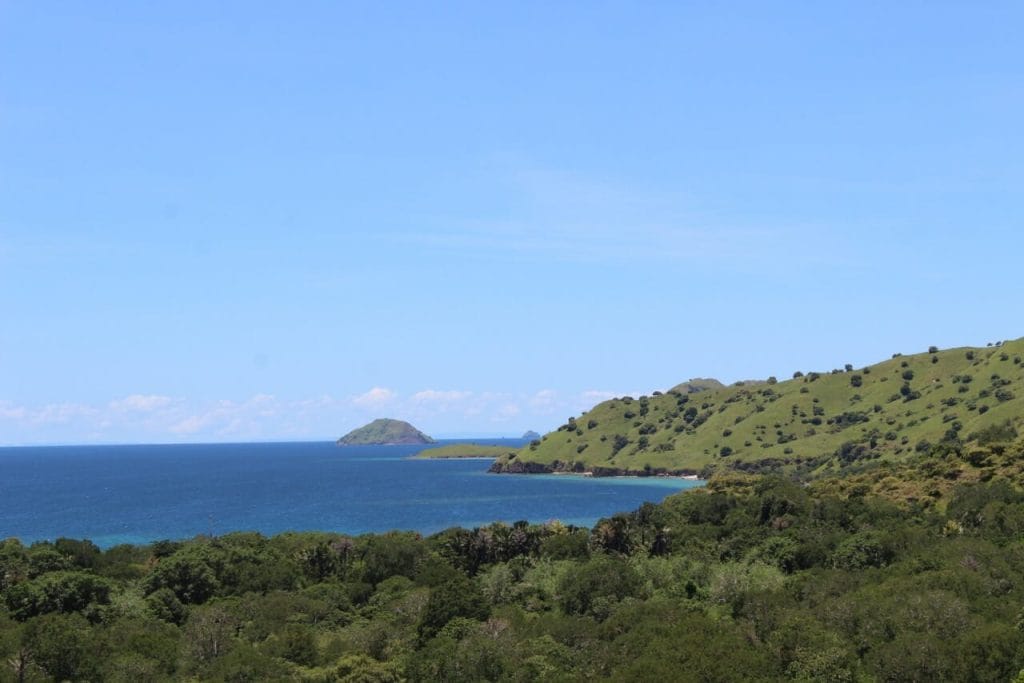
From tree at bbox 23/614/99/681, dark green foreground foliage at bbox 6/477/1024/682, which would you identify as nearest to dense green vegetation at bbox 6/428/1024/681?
tree at bbox 23/614/99/681

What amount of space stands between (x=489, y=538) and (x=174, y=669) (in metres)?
48.9

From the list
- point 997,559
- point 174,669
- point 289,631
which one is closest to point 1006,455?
point 997,559

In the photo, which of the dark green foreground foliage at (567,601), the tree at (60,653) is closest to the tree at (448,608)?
the dark green foreground foliage at (567,601)

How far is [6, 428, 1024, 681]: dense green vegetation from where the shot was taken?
2359 inches

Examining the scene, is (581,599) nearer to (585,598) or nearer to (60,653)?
(585,598)

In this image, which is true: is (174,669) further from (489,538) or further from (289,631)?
(489,538)

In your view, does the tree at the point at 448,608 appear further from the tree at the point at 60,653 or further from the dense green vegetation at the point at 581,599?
the tree at the point at 60,653

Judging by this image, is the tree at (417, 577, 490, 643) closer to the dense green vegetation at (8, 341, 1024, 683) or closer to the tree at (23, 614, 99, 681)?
the dense green vegetation at (8, 341, 1024, 683)

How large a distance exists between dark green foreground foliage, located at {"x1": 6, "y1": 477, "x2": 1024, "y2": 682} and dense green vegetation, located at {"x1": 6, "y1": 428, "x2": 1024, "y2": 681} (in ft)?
0.78

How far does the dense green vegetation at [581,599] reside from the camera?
5991 cm

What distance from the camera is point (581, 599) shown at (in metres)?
86.3

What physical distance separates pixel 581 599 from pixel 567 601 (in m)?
1.36

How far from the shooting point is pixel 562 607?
87.1 metres

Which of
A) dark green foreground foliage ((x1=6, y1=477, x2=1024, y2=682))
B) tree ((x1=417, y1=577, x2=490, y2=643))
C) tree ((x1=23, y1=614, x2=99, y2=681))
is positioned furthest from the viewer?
tree ((x1=417, y1=577, x2=490, y2=643))
